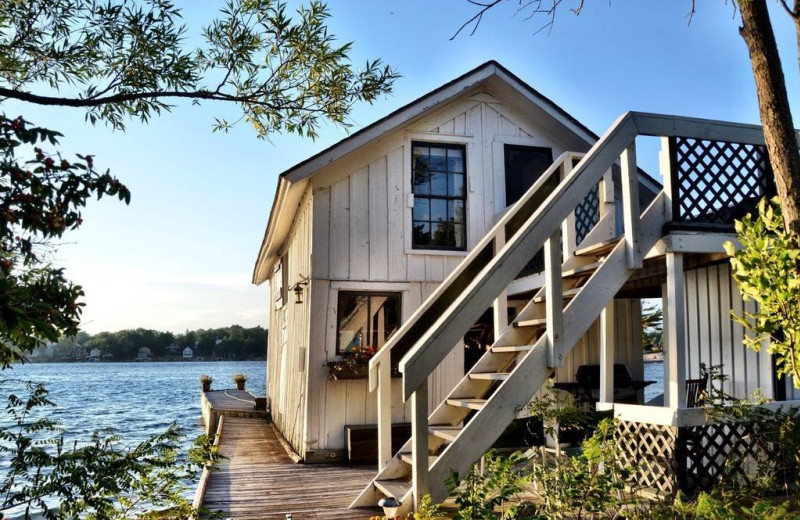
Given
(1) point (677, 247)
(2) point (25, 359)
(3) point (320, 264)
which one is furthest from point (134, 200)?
(3) point (320, 264)

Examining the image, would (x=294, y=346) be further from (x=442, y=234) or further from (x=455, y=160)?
(x=455, y=160)

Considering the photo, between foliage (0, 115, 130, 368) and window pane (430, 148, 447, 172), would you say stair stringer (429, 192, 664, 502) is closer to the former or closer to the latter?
foliage (0, 115, 130, 368)

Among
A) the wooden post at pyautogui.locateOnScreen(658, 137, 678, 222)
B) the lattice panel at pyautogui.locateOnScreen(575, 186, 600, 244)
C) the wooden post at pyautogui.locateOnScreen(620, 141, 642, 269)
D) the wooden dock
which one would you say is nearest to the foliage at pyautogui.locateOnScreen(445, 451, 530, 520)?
the wooden dock

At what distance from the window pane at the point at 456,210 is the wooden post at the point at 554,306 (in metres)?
4.45

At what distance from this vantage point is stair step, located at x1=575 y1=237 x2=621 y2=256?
6825 millimetres

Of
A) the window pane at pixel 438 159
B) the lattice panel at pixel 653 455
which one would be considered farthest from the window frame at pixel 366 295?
the lattice panel at pixel 653 455

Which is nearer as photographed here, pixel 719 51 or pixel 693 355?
pixel 719 51

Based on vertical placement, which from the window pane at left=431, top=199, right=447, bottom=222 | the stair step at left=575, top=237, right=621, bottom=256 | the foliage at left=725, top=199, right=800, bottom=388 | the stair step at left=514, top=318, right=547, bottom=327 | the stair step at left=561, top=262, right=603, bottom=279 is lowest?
the stair step at left=514, top=318, right=547, bottom=327

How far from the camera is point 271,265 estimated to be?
16844 mm

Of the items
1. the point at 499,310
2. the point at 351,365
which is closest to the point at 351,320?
the point at 351,365

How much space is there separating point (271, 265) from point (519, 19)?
12.0 m

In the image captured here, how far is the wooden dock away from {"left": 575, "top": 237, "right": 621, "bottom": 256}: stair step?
3.45 m

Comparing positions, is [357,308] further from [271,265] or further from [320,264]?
[271,265]

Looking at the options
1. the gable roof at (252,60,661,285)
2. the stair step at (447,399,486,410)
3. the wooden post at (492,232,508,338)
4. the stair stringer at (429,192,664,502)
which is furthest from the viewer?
the gable roof at (252,60,661,285)
